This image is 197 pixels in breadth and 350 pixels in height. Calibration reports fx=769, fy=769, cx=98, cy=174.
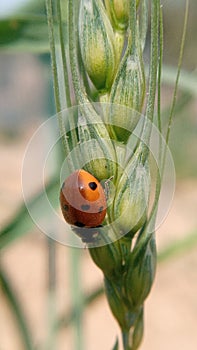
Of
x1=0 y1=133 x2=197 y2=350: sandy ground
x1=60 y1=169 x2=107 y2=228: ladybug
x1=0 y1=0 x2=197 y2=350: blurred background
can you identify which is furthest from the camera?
x1=0 y1=133 x2=197 y2=350: sandy ground

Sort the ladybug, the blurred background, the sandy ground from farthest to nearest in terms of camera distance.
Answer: the sandy ground → the blurred background → the ladybug

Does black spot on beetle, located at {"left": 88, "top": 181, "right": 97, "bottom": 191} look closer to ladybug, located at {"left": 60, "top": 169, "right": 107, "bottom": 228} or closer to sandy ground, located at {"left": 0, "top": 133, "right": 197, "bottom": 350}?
ladybug, located at {"left": 60, "top": 169, "right": 107, "bottom": 228}

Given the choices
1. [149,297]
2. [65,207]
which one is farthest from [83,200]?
[149,297]

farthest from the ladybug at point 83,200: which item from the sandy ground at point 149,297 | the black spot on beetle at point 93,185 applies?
the sandy ground at point 149,297

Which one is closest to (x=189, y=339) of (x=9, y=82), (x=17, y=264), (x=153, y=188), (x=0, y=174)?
(x=17, y=264)

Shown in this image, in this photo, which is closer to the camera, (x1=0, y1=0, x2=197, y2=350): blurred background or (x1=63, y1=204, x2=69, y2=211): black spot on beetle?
(x1=63, y1=204, x2=69, y2=211): black spot on beetle

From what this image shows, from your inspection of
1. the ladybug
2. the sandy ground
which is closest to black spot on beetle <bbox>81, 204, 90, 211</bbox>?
the ladybug
